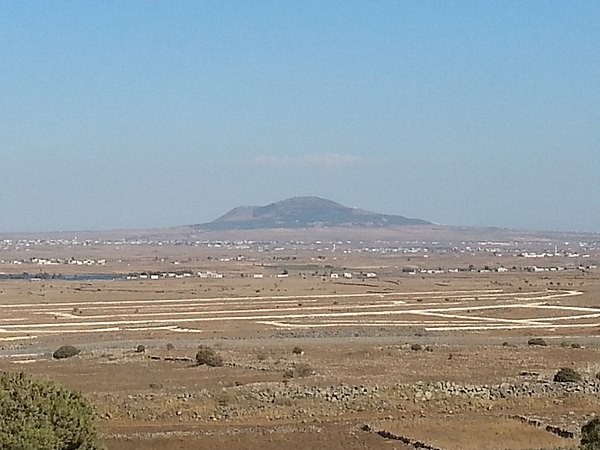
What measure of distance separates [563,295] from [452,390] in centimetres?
7478

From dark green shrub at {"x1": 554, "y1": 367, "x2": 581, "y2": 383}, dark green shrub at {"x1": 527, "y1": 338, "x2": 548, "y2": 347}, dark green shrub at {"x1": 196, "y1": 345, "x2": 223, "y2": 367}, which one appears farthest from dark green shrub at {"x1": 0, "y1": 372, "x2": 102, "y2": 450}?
dark green shrub at {"x1": 527, "y1": 338, "x2": 548, "y2": 347}

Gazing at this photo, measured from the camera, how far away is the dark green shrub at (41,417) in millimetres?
18281

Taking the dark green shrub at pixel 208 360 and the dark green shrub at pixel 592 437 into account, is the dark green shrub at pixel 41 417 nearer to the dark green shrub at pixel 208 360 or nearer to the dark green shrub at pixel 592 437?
the dark green shrub at pixel 592 437

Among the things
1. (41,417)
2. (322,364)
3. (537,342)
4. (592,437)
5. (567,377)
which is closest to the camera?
(41,417)

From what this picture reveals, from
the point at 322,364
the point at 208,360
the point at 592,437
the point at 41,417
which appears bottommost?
the point at 322,364

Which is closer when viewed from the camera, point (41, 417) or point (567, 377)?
point (41, 417)

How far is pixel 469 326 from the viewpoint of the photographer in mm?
71062

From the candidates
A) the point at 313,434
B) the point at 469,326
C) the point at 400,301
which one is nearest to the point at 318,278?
the point at 400,301

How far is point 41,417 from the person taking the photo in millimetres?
18750

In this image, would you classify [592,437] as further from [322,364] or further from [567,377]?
[322,364]

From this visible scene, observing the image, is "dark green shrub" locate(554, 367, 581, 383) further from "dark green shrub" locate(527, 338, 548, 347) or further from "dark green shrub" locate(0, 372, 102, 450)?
"dark green shrub" locate(0, 372, 102, 450)

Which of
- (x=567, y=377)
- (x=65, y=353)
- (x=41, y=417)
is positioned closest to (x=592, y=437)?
(x=41, y=417)

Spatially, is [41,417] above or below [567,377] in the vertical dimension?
above

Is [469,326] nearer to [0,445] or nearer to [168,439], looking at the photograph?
[168,439]
